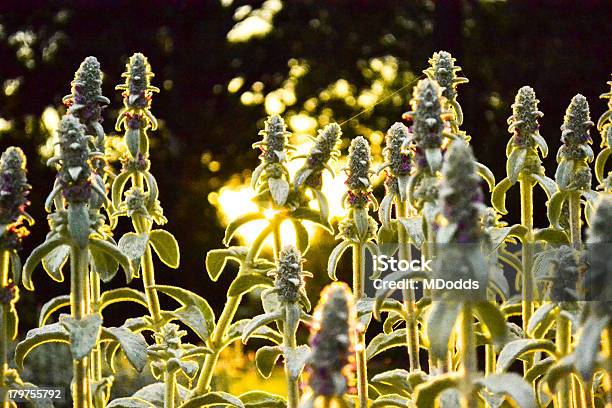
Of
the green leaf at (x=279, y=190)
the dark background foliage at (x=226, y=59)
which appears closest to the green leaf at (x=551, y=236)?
the green leaf at (x=279, y=190)

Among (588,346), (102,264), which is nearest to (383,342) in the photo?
(102,264)

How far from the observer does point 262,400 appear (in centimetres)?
171

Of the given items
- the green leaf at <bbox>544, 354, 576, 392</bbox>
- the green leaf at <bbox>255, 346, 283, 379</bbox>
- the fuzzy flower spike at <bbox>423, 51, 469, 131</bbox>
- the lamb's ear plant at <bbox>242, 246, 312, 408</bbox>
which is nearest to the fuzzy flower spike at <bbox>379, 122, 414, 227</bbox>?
the fuzzy flower spike at <bbox>423, 51, 469, 131</bbox>

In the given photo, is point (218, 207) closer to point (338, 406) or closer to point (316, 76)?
point (316, 76)

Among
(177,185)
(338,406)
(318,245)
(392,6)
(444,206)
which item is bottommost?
(338,406)

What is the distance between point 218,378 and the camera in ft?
14.2

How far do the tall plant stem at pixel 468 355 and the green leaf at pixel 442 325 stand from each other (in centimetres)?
2

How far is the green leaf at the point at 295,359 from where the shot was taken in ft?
4.38

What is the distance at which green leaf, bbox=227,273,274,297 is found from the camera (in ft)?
5.44

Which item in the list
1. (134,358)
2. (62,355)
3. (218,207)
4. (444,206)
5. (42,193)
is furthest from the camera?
(218,207)

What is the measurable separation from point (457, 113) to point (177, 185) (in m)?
5.90

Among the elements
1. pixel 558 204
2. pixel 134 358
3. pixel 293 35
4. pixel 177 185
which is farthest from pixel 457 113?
pixel 293 35

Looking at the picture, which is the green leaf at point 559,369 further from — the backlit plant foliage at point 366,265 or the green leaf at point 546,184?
the green leaf at point 546,184

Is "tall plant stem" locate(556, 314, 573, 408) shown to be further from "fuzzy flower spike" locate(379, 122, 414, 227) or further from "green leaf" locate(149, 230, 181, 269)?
"green leaf" locate(149, 230, 181, 269)
